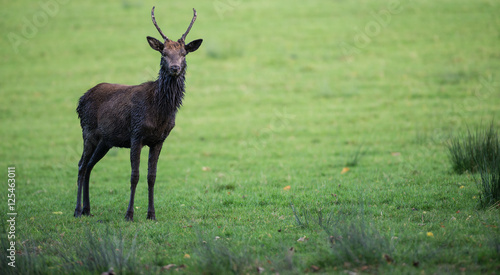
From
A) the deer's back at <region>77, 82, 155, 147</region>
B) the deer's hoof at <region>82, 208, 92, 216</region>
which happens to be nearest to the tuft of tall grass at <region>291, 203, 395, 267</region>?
the deer's back at <region>77, 82, 155, 147</region>

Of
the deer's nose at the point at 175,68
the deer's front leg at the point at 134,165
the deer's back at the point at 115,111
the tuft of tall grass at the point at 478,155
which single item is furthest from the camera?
the tuft of tall grass at the point at 478,155

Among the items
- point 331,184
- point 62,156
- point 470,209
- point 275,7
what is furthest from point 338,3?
point 470,209

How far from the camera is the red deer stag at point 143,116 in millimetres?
8539

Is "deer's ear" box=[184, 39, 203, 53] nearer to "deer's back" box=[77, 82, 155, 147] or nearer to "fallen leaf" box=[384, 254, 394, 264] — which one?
"deer's back" box=[77, 82, 155, 147]

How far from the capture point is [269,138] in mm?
18047

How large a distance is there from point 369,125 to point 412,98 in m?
3.62

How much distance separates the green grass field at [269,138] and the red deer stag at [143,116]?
912mm

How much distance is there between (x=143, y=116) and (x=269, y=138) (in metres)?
9.80

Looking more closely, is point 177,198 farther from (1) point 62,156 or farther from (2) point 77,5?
(2) point 77,5

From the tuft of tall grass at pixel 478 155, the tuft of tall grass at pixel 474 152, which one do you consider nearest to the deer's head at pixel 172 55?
the tuft of tall grass at pixel 478 155

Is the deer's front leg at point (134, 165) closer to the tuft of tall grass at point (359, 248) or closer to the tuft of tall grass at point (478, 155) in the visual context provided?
the tuft of tall grass at point (359, 248)

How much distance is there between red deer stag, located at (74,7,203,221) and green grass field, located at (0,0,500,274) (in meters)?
0.91

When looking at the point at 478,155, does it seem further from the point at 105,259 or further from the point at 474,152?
the point at 105,259

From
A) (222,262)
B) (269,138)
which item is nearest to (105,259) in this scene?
(222,262)
